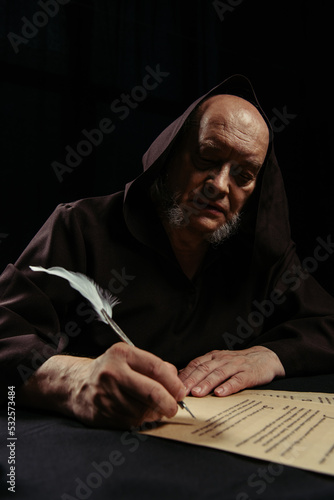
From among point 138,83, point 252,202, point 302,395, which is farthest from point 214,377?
point 138,83

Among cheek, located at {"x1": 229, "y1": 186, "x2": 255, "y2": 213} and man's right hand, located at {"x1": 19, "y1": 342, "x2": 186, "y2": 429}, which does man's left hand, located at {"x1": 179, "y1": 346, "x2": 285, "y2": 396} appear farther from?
cheek, located at {"x1": 229, "y1": 186, "x2": 255, "y2": 213}

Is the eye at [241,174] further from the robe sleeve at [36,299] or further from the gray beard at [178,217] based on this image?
the robe sleeve at [36,299]

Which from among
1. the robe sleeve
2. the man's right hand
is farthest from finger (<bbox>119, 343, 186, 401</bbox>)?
the robe sleeve

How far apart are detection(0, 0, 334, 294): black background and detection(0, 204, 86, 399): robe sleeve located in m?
0.72

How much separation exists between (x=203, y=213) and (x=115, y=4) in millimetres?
1445

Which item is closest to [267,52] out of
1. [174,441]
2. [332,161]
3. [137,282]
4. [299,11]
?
[299,11]

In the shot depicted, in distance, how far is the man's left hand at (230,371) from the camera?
102cm

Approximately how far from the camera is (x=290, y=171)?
2.52m

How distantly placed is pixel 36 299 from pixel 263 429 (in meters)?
0.61

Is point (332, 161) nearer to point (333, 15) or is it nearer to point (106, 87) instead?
point (333, 15)

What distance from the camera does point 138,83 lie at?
7.55 ft

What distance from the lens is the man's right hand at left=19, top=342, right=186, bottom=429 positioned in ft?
2.18

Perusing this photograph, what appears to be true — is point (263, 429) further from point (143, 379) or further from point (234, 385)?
point (234, 385)

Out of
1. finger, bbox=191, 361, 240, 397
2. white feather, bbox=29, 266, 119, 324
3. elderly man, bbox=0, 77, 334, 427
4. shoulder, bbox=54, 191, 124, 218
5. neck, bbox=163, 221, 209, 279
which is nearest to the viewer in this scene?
white feather, bbox=29, 266, 119, 324
